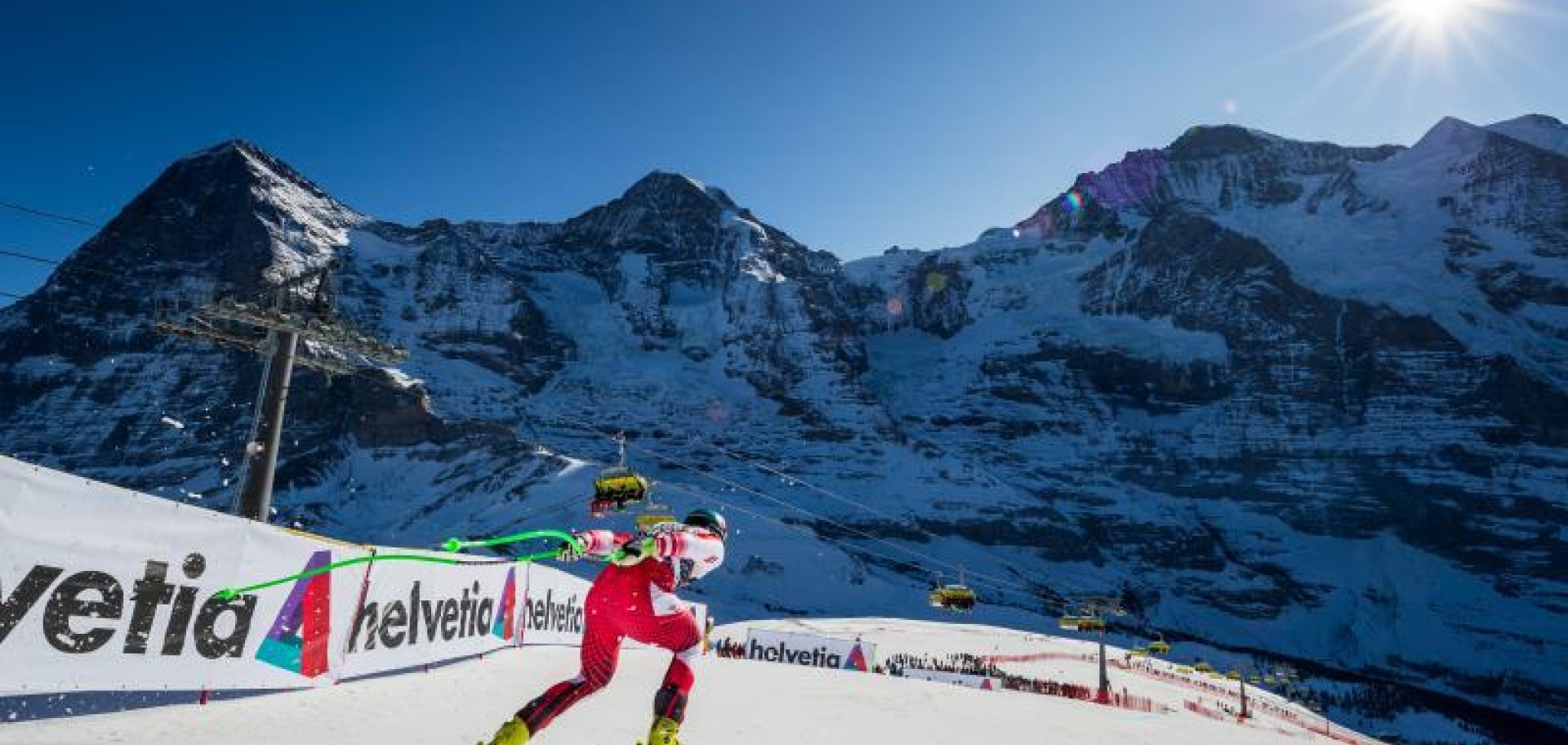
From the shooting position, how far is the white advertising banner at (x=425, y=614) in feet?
33.2

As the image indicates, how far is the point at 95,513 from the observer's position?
23.0 feet

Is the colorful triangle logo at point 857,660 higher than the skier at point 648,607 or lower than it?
lower

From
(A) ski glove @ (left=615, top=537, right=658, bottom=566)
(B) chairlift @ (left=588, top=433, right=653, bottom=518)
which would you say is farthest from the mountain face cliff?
(A) ski glove @ (left=615, top=537, right=658, bottom=566)

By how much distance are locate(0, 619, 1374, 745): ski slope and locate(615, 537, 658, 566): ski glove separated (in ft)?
9.24

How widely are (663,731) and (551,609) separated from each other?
44.4 ft

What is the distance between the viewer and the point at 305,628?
30.0 ft

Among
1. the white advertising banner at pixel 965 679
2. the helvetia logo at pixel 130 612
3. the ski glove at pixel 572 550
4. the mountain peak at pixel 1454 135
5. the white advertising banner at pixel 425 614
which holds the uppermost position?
the mountain peak at pixel 1454 135

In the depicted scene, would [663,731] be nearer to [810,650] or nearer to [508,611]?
[508,611]

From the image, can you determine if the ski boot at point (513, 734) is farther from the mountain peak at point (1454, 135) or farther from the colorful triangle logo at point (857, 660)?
the mountain peak at point (1454, 135)

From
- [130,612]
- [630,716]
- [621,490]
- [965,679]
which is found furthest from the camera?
[965,679]

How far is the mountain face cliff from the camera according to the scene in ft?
369

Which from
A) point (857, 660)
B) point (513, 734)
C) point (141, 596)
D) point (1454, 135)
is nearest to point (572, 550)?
point (513, 734)

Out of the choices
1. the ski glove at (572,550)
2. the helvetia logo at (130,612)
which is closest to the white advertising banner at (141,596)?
the helvetia logo at (130,612)

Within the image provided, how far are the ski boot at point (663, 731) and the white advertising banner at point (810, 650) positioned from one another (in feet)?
81.9
